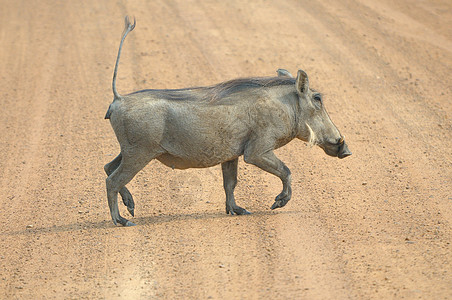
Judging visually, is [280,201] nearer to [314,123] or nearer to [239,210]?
[239,210]

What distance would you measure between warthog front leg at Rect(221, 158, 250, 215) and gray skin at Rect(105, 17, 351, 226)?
0.05ft

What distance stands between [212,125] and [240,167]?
221 cm

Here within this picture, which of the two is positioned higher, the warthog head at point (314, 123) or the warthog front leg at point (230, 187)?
the warthog head at point (314, 123)

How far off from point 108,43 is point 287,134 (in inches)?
336

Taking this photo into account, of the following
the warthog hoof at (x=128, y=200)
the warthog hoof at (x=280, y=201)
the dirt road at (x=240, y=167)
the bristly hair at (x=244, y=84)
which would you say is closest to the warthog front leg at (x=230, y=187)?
the dirt road at (x=240, y=167)

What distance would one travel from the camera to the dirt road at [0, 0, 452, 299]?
18.6 ft

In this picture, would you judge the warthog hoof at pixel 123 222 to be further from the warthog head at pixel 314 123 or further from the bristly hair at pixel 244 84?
the warthog head at pixel 314 123

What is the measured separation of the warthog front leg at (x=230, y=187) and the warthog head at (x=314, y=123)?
749 mm

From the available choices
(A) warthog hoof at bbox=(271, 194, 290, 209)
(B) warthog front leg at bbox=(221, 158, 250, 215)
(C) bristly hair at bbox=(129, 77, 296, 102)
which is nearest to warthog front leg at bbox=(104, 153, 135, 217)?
(C) bristly hair at bbox=(129, 77, 296, 102)

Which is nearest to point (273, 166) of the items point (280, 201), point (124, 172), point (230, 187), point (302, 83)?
point (280, 201)

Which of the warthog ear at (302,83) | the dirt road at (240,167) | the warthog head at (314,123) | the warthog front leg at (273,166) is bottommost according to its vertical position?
the dirt road at (240,167)

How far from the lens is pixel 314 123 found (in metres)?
7.12

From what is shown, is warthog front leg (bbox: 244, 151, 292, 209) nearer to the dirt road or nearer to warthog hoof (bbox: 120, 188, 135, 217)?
the dirt road

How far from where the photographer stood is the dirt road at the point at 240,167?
568cm
